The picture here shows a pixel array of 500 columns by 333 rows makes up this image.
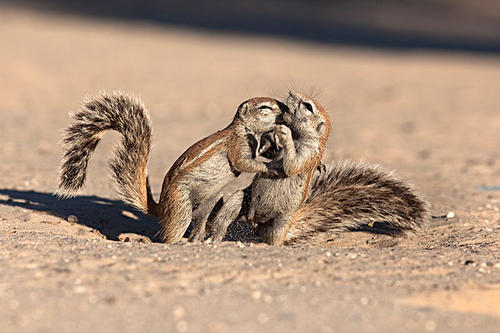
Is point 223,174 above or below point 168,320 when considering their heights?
above

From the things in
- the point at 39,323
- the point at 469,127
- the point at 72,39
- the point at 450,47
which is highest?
the point at 450,47

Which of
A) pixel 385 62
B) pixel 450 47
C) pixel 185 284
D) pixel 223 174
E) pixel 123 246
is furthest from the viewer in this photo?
pixel 450 47

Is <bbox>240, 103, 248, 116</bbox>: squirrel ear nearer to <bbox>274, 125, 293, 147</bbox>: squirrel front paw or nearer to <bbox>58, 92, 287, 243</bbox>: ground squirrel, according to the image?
<bbox>58, 92, 287, 243</bbox>: ground squirrel

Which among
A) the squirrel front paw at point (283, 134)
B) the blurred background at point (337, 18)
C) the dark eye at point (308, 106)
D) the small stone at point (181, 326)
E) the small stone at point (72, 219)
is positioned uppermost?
the blurred background at point (337, 18)

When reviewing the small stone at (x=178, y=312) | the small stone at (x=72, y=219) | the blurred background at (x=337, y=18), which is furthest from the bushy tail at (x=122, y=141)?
the blurred background at (x=337, y=18)

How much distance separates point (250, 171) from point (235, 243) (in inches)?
24.4

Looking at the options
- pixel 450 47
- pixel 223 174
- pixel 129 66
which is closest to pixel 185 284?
pixel 223 174

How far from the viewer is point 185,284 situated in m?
4.54

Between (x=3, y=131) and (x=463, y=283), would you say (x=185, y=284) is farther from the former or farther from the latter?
(x=3, y=131)

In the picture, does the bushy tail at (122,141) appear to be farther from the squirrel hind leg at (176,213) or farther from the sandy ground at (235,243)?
the sandy ground at (235,243)

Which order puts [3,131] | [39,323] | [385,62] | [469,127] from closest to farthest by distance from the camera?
[39,323] → [3,131] → [469,127] → [385,62]

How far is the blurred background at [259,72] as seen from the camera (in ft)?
37.5

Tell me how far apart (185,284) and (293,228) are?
2.17 metres

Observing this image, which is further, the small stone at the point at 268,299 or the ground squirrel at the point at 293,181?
the ground squirrel at the point at 293,181
